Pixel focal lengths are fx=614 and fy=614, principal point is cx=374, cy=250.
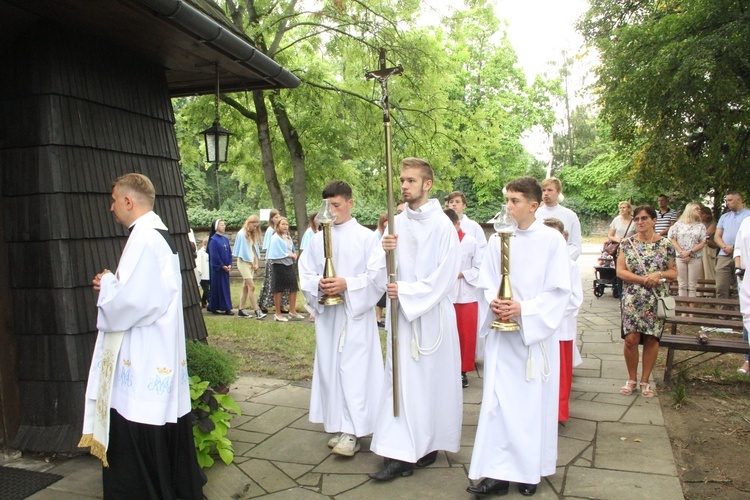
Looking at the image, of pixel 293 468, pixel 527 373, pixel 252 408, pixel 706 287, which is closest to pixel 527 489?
pixel 527 373

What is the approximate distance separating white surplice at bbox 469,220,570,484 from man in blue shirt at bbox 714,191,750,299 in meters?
6.72

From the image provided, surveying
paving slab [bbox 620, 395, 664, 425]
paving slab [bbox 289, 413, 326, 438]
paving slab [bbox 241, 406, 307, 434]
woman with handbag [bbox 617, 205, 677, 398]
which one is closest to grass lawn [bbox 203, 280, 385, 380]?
paving slab [bbox 241, 406, 307, 434]

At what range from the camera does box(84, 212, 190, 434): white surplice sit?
323cm

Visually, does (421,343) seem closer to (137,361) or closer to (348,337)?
(348,337)

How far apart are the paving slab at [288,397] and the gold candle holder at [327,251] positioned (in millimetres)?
1719

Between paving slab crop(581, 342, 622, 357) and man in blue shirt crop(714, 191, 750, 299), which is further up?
man in blue shirt crop(714, 191, 750, 299)

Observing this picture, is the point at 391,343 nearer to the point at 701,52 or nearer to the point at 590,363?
the point at 590,363

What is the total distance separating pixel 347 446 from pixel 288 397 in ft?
5.60

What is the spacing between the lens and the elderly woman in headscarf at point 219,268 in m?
11.4

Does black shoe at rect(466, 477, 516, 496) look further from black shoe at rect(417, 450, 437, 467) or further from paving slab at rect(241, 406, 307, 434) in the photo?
paving slab at rect(241, 406, 307, 434)

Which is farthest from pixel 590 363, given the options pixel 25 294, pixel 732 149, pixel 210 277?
pixel 210 277

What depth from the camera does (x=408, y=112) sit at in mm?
14125

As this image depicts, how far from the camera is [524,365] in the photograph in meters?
3.83

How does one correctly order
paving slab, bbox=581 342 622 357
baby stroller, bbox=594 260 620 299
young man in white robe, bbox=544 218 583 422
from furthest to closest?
baby stroller, bbox=594 260 620 299
paving slab, bbox=581 342 622 357
young man in white robe, bbox=544 218 583 422
